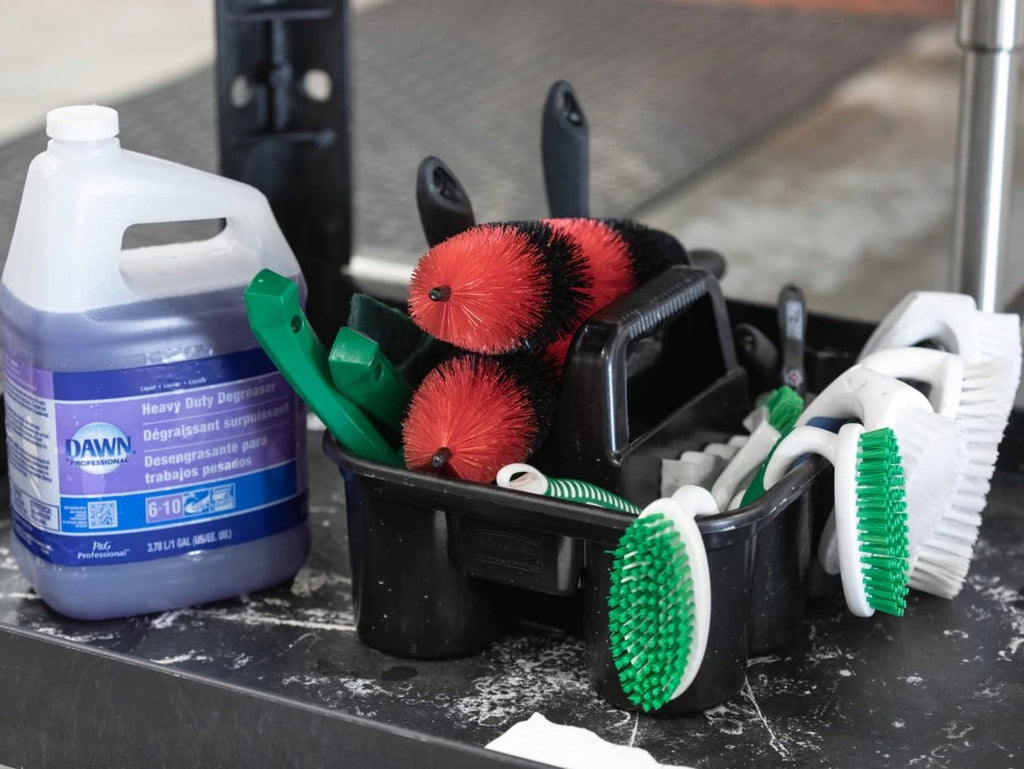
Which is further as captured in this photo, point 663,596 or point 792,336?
point 792,336

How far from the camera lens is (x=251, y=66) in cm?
96

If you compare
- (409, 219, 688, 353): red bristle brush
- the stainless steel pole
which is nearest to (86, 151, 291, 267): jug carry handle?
(409, 219, 688, 353): red bristle brush

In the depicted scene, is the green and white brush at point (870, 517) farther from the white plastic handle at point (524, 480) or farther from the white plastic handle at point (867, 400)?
the white plastic handle at point (524, 480)

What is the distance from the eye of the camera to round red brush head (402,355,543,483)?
2.06 ft

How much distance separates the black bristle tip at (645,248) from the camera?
71 centimetres

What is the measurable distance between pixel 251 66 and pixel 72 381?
368mm

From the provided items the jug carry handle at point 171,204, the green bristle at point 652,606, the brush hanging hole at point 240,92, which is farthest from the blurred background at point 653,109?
the green bristle at point 652,606

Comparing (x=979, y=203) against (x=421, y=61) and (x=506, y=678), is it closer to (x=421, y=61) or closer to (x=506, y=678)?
(x=506, y=678)

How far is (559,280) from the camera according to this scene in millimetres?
646

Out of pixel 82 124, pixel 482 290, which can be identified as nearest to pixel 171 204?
pixel 82 124

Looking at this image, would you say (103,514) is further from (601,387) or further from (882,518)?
(882,518)

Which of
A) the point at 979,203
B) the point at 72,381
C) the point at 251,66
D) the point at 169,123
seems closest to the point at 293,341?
the point at 72,381

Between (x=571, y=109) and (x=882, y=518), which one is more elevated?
(x=571, y=109)

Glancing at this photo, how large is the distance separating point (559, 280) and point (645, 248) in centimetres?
9
